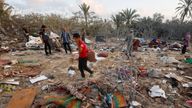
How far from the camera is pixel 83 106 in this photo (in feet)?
13.4

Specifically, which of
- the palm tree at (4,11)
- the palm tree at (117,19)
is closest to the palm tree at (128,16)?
the palm tree at (117,19)

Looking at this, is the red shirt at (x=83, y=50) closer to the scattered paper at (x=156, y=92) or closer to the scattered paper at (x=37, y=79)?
the scattered paper at (x=37, y=79)

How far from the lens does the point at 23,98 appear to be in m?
4.50

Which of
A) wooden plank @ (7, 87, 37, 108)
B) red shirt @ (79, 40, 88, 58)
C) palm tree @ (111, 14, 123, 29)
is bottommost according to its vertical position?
wooden plank @ (7, 87, 37, 108)

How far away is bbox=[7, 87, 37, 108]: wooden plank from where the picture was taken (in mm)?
4207

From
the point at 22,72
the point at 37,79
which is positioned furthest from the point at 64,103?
the point at 22,72

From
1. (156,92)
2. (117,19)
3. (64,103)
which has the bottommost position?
(156,92)

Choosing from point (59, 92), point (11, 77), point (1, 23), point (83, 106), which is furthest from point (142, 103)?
point (1, 23)

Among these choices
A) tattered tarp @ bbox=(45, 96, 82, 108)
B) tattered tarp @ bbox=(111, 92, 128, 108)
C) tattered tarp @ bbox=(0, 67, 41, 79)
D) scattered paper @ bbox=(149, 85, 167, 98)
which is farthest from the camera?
tattered tarp @ bbox=(0, 67, 41, 79)

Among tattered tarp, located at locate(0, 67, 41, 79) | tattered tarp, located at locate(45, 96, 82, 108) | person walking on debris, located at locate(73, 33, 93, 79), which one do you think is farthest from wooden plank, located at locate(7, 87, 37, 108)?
person walking on debris, located at locate(73, 33, 93, 79)

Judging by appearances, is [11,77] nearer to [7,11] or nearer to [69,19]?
[7,11]

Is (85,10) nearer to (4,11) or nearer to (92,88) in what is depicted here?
(4,11)

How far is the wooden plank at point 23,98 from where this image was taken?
421cm

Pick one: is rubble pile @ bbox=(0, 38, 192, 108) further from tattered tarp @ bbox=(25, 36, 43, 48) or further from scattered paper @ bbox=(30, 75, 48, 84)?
tattered tarp @ bbox=(25, 36, 43, 48)
